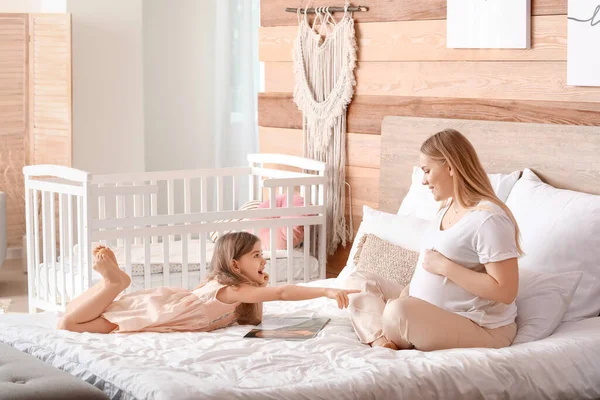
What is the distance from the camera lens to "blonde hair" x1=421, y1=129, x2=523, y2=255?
2.52 m

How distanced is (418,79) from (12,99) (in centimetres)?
289

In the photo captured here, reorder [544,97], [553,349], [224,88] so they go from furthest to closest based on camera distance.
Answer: [224,88] → [544,97] → [553,349]

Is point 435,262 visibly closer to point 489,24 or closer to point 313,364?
point 313,364

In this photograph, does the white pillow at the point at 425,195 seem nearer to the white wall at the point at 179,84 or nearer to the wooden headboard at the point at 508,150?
the wooden headboard at the point at 508,150

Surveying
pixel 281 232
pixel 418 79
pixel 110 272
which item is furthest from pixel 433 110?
pixel 110 272

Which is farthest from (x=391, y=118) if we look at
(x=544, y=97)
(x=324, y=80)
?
(x=544, y=97)

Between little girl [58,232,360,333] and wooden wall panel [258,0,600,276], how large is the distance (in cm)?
93

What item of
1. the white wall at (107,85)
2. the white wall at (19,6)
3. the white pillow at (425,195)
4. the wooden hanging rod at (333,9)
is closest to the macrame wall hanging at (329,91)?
the wooden hanging rod at (333,9)

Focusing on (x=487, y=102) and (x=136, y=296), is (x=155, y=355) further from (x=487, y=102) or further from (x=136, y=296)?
(x=487, y=102)

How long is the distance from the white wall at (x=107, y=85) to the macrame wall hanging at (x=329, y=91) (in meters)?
1.99

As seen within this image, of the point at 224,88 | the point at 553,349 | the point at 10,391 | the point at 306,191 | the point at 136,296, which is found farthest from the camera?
the point at 224,88

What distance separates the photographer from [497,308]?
251 centimetres

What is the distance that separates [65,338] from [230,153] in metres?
3.69

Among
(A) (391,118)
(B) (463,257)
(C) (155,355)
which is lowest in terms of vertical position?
(C) (155,355)
